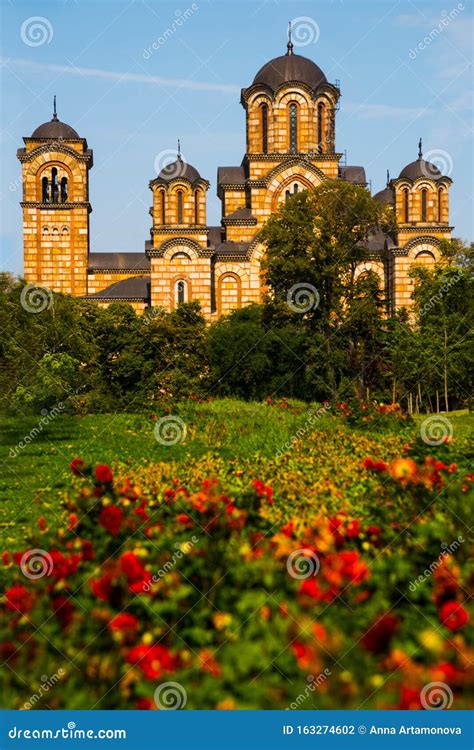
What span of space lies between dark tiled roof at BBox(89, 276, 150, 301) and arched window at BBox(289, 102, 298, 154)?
345 inches

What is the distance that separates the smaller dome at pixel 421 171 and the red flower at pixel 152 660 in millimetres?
41354

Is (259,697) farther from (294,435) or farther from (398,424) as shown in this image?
(398,424)

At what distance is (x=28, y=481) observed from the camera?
11070 millimetres

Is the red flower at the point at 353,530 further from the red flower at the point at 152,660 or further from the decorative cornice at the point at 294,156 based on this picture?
the decorative cornice at the point at 294,156

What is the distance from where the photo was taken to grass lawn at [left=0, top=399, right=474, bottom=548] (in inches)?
383

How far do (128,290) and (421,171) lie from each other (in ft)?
45.7

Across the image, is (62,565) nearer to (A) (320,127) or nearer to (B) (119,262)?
(A) (320,127)

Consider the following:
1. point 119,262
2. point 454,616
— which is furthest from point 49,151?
point 454,616

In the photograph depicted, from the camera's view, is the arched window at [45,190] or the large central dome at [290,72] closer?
the large central dome at [290,72]

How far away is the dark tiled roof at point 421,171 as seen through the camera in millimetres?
43562

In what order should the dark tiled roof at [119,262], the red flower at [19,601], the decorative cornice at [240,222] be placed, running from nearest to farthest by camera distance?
the red flower at [19,601]
the decorative cornice at [240,222]
the dark tiled roof at [119,262]

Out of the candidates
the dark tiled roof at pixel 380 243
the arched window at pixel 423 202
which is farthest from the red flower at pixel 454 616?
the arched window at pixel 423 202

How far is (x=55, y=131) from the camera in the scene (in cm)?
4622

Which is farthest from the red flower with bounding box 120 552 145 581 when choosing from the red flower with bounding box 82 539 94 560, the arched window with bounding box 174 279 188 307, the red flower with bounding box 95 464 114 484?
the arched window with bounding box 174 279 188 307
